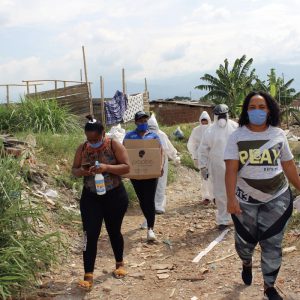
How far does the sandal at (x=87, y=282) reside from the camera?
14.4 ft

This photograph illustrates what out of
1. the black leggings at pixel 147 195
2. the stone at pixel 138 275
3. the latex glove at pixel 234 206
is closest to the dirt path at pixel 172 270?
the stone at pixel 138 275

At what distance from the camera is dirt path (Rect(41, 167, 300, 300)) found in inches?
171

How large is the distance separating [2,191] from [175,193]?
559 centimetres

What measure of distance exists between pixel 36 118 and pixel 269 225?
949 centimetres

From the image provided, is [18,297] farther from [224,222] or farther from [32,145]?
[32,145]

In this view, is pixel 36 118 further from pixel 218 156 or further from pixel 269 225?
pixel 269 225

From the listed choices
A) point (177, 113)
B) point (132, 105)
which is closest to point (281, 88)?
point (177, 113)

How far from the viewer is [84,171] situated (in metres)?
4.31

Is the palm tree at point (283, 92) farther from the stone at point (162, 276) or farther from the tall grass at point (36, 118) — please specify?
the stone at point (162, 276)

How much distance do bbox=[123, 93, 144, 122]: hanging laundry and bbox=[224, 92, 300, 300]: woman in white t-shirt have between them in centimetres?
1541

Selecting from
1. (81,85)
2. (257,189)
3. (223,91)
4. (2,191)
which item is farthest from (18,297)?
(223,91)

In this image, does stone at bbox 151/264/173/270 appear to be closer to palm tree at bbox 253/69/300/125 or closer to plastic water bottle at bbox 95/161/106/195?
plastic water bottle at bbox 95/161/106/195

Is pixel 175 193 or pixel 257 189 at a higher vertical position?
pixel 257 189

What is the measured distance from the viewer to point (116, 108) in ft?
61.1
